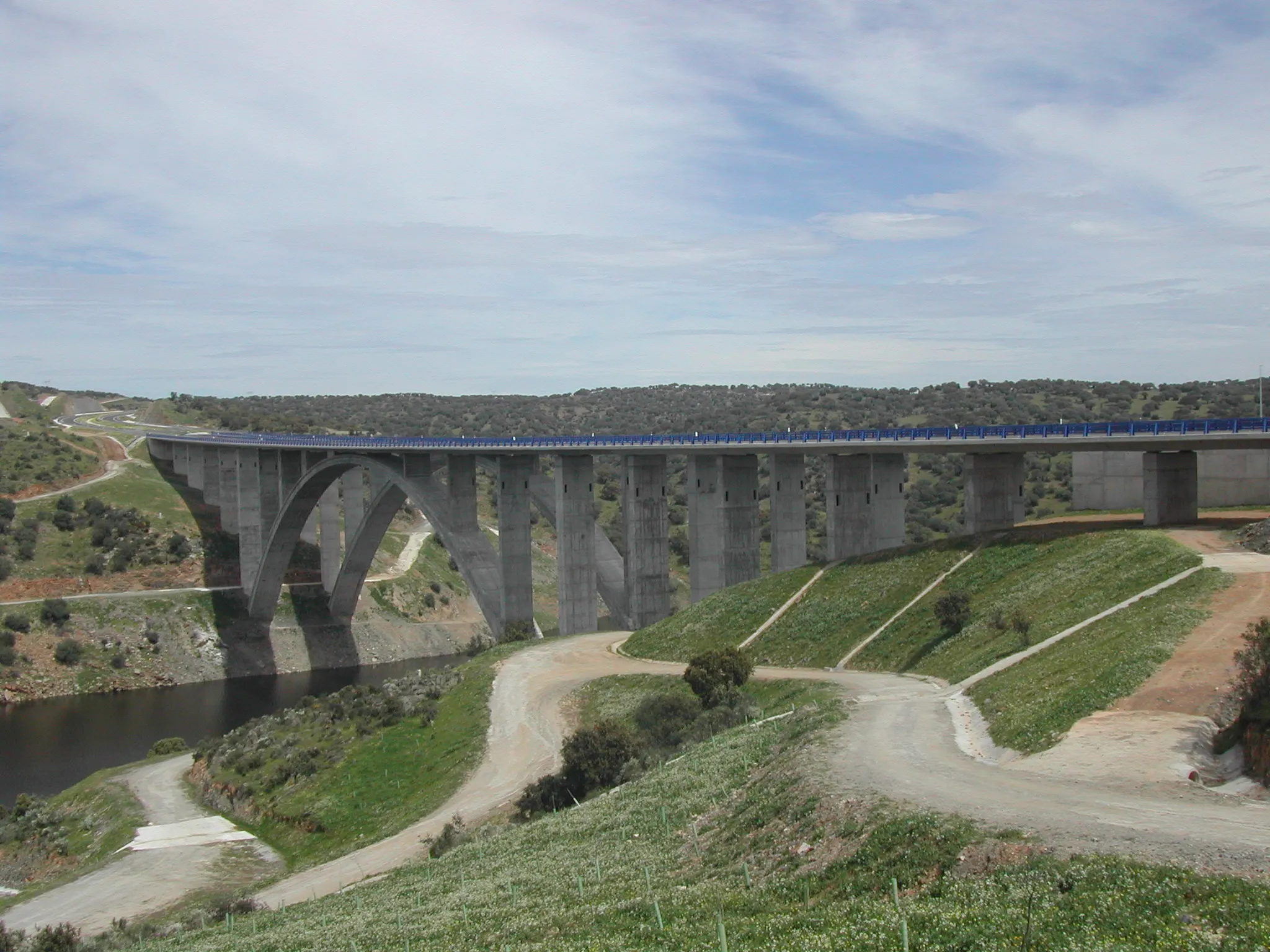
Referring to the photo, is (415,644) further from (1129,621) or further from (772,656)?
(1129,621)

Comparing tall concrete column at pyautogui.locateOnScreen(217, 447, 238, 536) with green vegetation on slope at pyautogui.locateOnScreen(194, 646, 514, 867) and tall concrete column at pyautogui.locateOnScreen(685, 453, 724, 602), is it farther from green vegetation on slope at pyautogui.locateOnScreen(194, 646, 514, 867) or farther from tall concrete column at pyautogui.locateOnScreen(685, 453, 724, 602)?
green vegetation on slope at pyautogui.locateOnScreen(194, 646, 514, 867)

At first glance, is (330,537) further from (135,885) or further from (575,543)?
(135,885)

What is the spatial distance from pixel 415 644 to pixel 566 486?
1575 inches

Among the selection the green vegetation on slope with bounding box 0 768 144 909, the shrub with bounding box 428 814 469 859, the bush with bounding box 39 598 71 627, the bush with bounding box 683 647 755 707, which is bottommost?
the green vegetation on slope with bounding box 0 768 144 909

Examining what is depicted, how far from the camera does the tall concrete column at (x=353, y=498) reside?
10394cm

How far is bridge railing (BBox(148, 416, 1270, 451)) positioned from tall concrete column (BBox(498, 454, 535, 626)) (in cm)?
174

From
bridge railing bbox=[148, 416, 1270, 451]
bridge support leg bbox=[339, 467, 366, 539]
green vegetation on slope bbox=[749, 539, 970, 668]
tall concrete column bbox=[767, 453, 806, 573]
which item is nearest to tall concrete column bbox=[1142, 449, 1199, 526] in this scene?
bridge railing bbox=[148, 416, 1270, 451]

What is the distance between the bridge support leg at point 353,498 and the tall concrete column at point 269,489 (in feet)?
21.2

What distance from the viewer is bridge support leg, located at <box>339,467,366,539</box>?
10400 cm

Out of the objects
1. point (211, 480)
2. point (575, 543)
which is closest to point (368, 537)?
point (575, 543)

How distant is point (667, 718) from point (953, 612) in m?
11.9

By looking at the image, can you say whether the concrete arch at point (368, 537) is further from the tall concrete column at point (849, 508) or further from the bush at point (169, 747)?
the tall concrete column at point (849, 508)

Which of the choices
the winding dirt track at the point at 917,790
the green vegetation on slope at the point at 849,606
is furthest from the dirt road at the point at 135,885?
the green vegetation on slope at the point at 849,606

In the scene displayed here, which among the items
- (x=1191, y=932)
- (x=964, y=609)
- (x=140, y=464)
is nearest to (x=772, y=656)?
(x=964, y=609)
